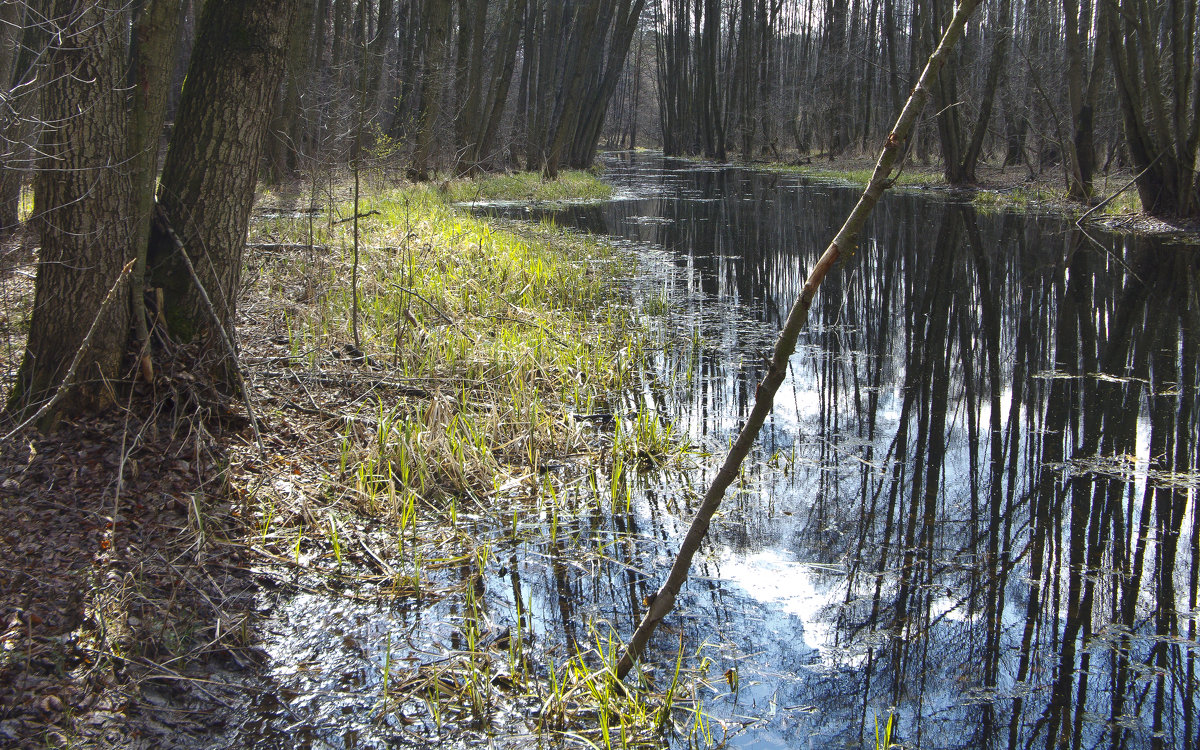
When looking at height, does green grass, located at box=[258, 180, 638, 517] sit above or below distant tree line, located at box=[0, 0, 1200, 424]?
below

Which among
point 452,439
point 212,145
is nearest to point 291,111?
point 212,145

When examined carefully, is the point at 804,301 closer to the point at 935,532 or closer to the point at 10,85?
the point at 935,532

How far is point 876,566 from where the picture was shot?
319cm

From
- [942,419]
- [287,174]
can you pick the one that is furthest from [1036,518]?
[287,174]

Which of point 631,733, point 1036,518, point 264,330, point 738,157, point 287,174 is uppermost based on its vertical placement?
point 738,157

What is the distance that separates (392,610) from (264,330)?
3135 mm

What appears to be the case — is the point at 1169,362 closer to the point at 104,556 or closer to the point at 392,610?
the point at 392,610

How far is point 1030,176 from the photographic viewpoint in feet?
58.7

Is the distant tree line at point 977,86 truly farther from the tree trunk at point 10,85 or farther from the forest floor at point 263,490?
the tree trunk at point 10,85

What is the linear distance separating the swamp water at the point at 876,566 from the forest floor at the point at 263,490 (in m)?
0.14

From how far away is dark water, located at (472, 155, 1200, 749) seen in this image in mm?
2426

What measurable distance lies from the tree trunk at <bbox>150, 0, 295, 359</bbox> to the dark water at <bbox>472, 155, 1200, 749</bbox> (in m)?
2.07

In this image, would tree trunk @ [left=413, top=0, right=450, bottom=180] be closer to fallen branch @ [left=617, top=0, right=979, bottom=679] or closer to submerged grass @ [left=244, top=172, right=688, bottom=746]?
submerged grass @ [left=244, top=172, right=688, bottom=746]

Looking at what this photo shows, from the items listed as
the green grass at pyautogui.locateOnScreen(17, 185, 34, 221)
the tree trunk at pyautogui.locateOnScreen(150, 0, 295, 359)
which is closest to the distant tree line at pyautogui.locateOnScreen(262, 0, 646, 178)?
the green grass at pyautogui.locateOnScreen(17, 185, 34, 221)
